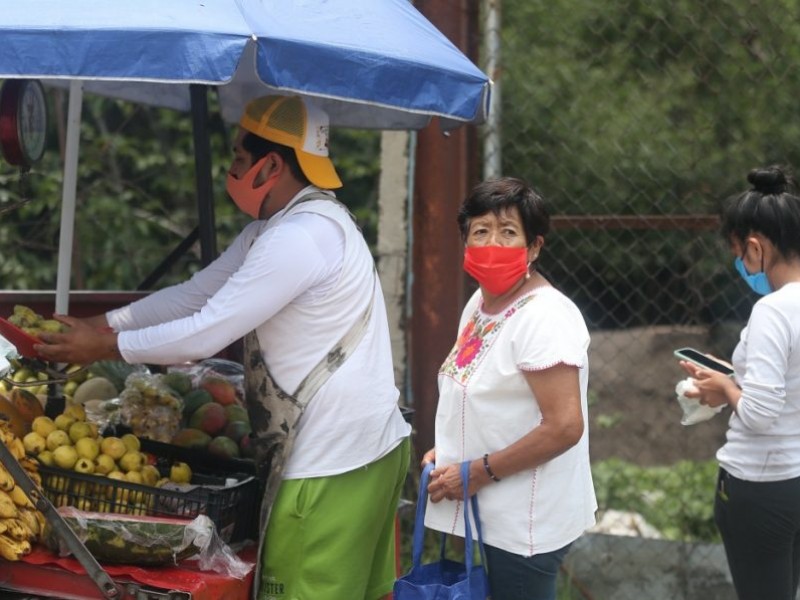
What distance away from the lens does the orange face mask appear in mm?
3539

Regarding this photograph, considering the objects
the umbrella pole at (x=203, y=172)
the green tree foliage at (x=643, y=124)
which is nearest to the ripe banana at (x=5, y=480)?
the umbrella pole at (x=203, y=172)

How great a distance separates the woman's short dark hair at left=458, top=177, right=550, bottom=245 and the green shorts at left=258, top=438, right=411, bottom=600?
0.81m

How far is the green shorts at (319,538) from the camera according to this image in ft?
11.2

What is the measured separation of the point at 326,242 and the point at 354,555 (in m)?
0.88

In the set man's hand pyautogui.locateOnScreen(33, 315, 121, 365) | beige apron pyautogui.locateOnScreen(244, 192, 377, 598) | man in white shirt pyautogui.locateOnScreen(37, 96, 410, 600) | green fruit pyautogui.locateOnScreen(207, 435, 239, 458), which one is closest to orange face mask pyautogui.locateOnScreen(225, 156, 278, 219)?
man in white shirt pyautogui.locateOnScreen(37, 96, 410, 600)

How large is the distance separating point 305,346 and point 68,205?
114 cm

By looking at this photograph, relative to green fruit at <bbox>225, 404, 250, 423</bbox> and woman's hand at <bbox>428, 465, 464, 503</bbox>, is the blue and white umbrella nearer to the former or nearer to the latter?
woman's hand at <bbox>428, 465, 464, 503</bbox>

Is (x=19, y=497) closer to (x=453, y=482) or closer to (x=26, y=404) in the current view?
(x=26, y=404)

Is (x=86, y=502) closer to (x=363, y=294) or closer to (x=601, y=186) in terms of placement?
(x=363, y=294)

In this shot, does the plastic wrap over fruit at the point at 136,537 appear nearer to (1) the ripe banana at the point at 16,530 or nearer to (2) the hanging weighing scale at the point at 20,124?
(1) the ripe banana at the point at 16,530

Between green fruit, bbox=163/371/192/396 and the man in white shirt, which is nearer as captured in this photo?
the man in white shirt

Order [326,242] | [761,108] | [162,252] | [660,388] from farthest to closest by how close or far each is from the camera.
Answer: [162,252]
[660,388]
[761,108]
[326,242]

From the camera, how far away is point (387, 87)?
3283 mm

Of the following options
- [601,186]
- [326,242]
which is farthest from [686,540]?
[326,242]
